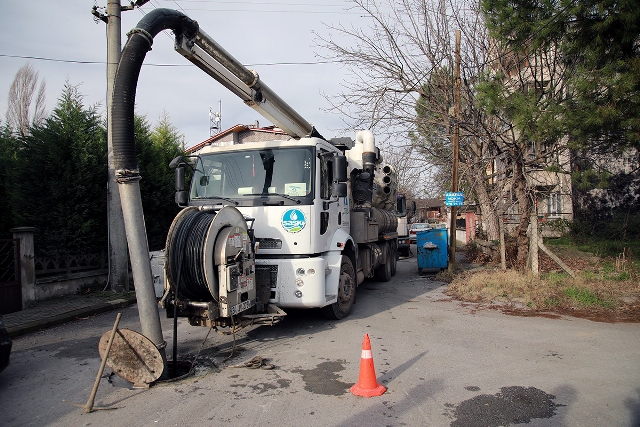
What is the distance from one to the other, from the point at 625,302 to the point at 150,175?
1138 cm

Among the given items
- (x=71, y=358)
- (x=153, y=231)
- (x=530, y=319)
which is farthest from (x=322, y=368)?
(x=153, y=231)

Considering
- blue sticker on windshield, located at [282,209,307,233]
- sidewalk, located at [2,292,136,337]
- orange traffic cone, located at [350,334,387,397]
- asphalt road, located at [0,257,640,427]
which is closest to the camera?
asphalt road, located at [0,257,640,427]

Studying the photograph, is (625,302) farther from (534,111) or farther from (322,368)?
(322,368)

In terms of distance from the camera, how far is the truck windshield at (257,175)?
715cm

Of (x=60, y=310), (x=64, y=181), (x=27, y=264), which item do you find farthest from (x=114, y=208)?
(x=60, y=310)

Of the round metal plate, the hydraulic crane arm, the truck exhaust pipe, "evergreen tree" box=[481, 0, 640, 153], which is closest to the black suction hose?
the truck exhaust pipe

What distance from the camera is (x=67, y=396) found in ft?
15.6

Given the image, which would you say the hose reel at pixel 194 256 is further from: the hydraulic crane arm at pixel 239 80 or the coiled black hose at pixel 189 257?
the hydraulic crane arm at pixel 239 80

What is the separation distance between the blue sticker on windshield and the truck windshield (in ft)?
0.62

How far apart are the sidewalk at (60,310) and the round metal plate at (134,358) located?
3423 millimetres

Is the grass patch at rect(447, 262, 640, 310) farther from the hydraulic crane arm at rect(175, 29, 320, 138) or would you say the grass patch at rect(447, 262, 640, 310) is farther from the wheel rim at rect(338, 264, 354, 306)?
the hydraulic crane arm at rect(175, 29, 320, 138)

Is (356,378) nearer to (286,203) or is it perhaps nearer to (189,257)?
(189,257)

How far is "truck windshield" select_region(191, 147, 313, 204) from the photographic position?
7.15 m

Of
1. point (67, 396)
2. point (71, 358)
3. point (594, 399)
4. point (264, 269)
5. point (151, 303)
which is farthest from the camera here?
point (264, 269)
